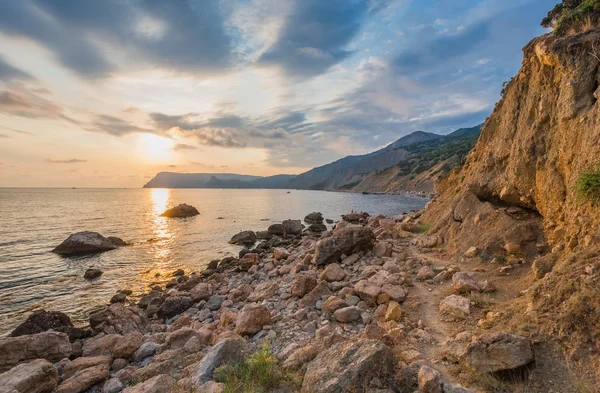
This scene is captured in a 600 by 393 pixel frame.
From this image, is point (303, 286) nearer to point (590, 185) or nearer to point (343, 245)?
point (343, 245)

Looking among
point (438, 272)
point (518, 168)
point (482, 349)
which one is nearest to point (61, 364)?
point (482, 349)

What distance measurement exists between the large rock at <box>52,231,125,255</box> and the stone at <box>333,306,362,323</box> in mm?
→ 25587

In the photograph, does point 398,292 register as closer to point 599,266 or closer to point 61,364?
point 599,266

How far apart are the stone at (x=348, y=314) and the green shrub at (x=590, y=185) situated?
595cm

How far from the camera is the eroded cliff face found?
7016 millimetres

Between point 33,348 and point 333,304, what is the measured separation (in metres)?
8.94

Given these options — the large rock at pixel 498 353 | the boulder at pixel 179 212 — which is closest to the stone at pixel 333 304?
the large rock at pixel 498 353

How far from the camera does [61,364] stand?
786 cm

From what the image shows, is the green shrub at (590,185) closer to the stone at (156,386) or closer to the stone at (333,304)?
the stone at (333,304)

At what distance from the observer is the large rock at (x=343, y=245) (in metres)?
13.1

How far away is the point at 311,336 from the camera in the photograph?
7.11m

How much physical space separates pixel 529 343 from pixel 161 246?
94.3 feet

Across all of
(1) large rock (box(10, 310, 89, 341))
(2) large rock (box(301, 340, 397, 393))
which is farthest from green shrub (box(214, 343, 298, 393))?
(1) large rock (box(10, 310, 89, 341))

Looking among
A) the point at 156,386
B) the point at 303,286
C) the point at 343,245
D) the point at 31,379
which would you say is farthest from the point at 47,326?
the point at 343,245
